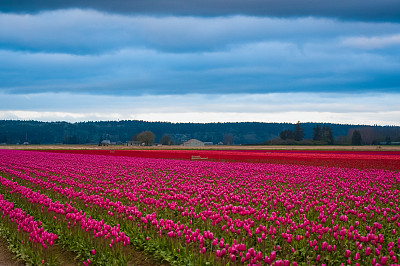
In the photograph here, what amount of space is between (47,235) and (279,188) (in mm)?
11189

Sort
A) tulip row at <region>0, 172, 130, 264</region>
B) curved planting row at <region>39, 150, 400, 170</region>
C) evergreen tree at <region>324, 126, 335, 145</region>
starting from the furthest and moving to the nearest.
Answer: evergreen tree at <region>324, 126, 335, 145</region>
curved planting row at <region>39, 150, 400, 170</region>
tulip row at <region>0, 172, 130, 264</region>

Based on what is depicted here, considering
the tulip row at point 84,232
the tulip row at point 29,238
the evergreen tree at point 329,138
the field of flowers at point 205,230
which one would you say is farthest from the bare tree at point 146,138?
the tulip row at point 29,238

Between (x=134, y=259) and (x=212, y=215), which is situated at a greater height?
(x=212, y=215)

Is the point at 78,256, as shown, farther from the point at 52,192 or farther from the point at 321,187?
the point at 321,187

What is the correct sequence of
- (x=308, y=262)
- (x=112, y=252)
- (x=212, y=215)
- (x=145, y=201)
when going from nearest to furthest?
(x=308, y=262), (x=112, y=252), (x=212, y=215), (x=145, y=201)

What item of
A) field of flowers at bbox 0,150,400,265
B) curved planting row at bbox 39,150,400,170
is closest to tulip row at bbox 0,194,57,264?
field of flowers at bbox 0,150,400,265

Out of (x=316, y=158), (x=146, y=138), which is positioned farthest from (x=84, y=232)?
(x=146, y=138)

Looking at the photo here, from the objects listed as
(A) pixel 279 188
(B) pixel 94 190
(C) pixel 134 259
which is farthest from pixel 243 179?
(C) pixel 134 259

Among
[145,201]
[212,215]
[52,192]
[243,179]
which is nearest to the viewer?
[212,215]

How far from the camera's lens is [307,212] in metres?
12.7

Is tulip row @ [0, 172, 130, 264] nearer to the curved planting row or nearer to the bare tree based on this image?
the curved planting row

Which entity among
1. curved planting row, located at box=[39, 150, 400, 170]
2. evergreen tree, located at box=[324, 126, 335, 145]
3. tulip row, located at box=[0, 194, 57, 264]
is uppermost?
evergreen tree, located at box=[324, 126, 335, 145]

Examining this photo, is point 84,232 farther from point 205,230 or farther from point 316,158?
point 316,158

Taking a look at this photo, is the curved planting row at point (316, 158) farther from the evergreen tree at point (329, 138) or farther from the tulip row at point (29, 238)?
the evergreen tree at point (329, 138)
